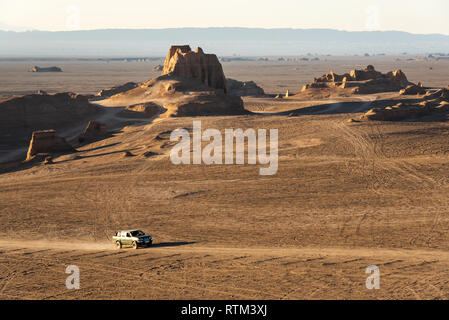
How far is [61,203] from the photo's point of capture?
2827 cm

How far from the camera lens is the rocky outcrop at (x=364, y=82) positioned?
251 ft

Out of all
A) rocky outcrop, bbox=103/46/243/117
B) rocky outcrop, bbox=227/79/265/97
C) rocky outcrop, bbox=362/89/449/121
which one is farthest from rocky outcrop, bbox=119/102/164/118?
rocky outcrop, bbox=227/79/265/97

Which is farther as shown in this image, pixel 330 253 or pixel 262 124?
pixel 262 124

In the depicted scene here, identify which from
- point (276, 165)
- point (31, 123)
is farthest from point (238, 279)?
point (31, 123)

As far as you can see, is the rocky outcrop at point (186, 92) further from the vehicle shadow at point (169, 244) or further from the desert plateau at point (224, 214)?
the vehicle shadow at point (169, 244)

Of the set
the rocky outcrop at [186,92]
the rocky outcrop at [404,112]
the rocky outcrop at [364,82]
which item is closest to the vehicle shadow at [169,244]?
the rocky outcrop at [404,112]

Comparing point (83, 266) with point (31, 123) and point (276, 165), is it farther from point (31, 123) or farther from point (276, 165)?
point (31, 123)

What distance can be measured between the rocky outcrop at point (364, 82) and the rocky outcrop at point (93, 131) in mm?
38015

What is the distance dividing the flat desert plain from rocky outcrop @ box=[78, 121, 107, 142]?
246cm

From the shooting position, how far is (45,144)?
41344 mm

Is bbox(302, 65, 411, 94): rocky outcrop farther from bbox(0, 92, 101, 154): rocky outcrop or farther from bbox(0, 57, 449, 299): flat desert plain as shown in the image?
bbox(0, 92, 101, 154): rocky outcrop

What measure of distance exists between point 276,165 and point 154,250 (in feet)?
49.7

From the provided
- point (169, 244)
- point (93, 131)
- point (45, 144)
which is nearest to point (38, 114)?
point (93, 131)

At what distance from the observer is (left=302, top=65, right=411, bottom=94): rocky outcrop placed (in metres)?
76.6
